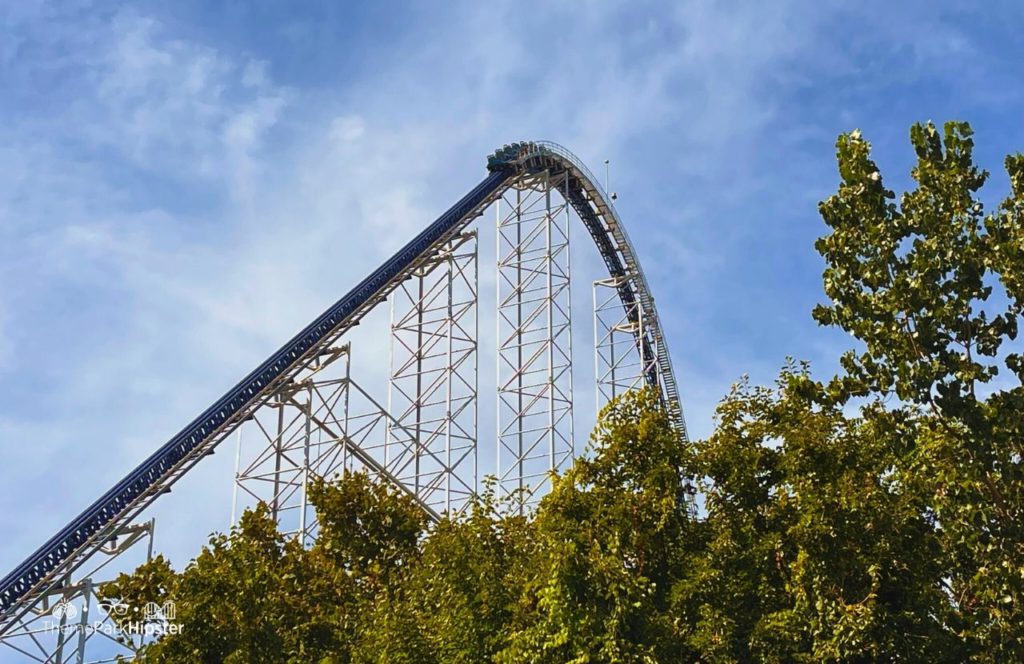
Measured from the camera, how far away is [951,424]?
10.7 m

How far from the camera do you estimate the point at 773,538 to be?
1329cm

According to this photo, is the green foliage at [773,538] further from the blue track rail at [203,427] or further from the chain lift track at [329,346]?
the blue track rail at [203,427]

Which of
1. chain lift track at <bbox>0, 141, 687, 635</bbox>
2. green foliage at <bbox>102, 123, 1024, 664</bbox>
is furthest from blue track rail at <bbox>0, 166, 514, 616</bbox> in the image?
green foliage at <bbox>102, 123, 1024, 664</bbox>

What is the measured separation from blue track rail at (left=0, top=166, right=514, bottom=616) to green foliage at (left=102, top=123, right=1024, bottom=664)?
741cm

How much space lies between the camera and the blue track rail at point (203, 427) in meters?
23.0

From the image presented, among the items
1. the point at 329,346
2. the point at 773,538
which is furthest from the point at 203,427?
the point at 773,538

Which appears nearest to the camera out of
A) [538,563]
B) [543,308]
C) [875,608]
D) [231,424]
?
[875,608]

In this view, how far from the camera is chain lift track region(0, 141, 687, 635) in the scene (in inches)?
913

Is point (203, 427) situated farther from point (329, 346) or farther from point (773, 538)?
point (773, 538)

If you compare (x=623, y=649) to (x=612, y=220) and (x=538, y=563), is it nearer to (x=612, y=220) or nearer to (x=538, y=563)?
(x=538, y=563)

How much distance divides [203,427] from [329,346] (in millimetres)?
3734

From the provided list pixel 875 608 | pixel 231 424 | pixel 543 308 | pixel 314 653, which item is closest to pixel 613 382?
pixel 543 308

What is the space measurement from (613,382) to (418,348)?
7323 mm

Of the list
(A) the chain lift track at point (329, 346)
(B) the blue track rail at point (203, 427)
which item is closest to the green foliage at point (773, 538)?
(A) the chain lift track at point (329, 346)
